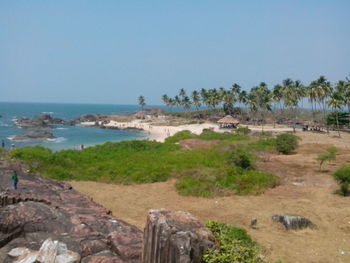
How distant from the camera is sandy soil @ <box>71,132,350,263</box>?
13164 millimetres

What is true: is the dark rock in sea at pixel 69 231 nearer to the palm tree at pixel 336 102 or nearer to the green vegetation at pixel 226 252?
the green vegetation at pixel 226 252

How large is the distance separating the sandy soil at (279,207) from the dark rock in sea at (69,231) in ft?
13.4

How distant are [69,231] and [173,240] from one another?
5.45m

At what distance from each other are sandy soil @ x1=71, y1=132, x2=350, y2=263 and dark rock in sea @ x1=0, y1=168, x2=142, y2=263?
13.4ft

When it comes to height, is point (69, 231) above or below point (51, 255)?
below

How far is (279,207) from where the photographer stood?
18.4m

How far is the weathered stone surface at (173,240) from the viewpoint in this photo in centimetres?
667

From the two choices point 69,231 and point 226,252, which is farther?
point 69,231

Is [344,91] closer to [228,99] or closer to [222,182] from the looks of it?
[228,99]

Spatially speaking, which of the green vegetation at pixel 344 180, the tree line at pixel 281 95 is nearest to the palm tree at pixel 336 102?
the tree line at pixel 281 95

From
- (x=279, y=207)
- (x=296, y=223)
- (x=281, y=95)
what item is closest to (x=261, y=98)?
(x=281, y=95)

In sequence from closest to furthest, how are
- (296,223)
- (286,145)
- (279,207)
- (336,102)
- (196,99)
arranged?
(296,223) < (279,207) < (286,145) < (336,102) < (196,99)

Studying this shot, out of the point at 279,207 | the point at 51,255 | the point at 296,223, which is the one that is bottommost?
the point at 279,207

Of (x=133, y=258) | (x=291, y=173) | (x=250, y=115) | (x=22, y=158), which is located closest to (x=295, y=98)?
(x=250, y=115)
